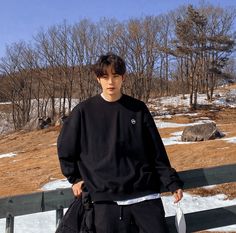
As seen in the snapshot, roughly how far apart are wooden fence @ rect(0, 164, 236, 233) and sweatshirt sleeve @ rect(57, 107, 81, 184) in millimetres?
414

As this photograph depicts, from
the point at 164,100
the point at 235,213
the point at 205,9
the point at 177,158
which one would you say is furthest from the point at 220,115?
the point at 235,213

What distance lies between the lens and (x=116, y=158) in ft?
8.98

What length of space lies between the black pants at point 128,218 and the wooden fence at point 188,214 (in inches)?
21.6

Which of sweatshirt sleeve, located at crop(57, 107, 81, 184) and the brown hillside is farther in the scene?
the brown hillside

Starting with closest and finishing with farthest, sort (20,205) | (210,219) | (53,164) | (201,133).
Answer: (20,205) < (210,219) < (53,164) < (201,133)

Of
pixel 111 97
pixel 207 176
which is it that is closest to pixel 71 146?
pixel 111 97

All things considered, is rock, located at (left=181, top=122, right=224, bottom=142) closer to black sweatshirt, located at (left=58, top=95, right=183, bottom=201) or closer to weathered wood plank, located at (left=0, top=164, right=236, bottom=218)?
weathered wood plank, located at (left=0, top=164, right=236, bottom=218)

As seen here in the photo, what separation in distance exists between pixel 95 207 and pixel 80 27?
4486 cm

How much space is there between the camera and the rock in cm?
2138

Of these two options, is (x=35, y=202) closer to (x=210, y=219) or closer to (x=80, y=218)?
(x=80, y=218)

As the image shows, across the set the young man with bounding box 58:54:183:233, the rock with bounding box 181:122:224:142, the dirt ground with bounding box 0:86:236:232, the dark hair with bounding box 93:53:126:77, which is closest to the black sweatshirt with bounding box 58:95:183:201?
the young man with bounding box 58:54:183:233

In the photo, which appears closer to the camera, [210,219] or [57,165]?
[210,219]

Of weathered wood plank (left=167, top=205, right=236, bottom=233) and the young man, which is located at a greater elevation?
the young man

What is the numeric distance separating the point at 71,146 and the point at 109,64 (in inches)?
21.6
